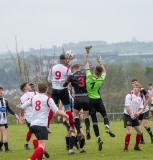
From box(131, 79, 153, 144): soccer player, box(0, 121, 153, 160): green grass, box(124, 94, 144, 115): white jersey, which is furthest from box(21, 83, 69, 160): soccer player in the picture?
box(131, 79, 153, 144): soccer player

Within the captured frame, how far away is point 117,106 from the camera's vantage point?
219 feet

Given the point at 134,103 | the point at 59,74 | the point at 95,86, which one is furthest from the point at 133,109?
the point at 59,74

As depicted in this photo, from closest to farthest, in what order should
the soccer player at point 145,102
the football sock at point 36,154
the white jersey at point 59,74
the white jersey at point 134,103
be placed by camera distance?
the football sock at point 36,154 → the white jersey at point 59,74 → the white jersey at point 134,103 → the soccer player at point 145,102

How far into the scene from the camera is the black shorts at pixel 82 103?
17.3m

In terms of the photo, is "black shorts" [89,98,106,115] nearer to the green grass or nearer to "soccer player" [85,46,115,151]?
"soccer player" [85,46,115,151]

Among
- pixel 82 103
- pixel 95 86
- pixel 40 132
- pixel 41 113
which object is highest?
pixel 95 86

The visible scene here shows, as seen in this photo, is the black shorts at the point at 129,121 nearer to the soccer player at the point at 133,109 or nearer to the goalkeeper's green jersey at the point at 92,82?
the soccer player at the point at 133,109

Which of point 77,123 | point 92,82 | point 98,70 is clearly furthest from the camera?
point 77,123

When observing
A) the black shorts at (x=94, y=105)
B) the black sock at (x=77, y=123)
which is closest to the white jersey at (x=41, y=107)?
the black sock at (x=77, y=123)

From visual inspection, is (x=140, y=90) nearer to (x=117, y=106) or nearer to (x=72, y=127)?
(x=72, y=127)

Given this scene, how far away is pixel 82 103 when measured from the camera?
1733 cm

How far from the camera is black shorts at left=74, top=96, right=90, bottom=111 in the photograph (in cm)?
1730

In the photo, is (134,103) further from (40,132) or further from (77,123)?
(40,132)

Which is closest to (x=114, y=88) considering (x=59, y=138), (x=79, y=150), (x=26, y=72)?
(x=26, y=72)
